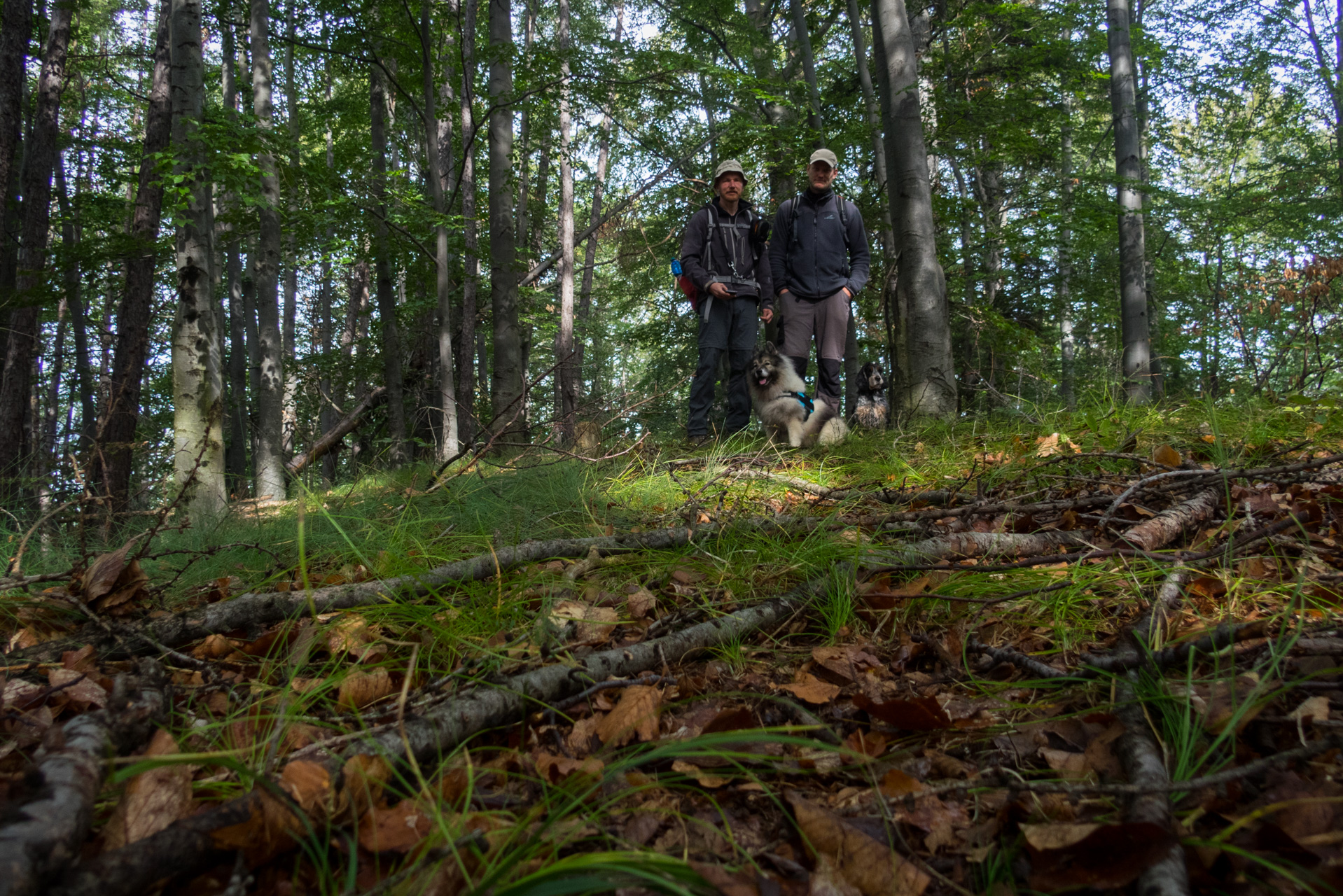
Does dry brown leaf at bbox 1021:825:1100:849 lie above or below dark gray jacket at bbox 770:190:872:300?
below

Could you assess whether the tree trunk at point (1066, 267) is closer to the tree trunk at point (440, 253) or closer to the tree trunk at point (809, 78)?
the tree trunk at point (809, 78)

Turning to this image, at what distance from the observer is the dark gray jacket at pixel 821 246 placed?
6.21 meters

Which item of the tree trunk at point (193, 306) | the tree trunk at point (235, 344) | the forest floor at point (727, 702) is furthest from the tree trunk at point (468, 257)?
the forest floor at point (727, 702)

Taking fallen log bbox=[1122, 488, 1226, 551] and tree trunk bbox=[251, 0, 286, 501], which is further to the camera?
tree trunk bbox=[251, 0, 286, 501]

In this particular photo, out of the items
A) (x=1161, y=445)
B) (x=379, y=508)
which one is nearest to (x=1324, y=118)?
(x=1161, y=445)

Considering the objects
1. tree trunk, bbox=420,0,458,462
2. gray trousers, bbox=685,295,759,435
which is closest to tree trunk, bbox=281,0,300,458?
tree trunk, bbox=420,0,458,462

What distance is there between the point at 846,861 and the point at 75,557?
11.3 ft

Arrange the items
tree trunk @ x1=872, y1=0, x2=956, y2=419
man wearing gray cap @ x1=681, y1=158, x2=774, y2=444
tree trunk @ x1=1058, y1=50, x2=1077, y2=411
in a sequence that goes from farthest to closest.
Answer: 1. tree trunk @ x1=1058, y1=50, x2=1077, y2=411
2. man wearing gray cap @ x1=681, y1=158, x2=774, y2=444
3. tree trunk @ x1=872, y1=0, x2=956, y2=419

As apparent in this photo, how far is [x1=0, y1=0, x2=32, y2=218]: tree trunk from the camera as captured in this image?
7000mm

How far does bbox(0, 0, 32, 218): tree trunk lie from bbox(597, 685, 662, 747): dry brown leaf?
32.0ft

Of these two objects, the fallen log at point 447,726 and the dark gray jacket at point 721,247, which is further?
the dark gray jacket at point 721,247

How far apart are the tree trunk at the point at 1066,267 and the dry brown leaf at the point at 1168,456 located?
1946mm

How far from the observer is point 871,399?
26.6ft

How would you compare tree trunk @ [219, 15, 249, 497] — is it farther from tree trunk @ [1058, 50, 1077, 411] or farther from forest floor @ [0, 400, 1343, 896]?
tree trunk @ [1058, 50, 1077, 411]
